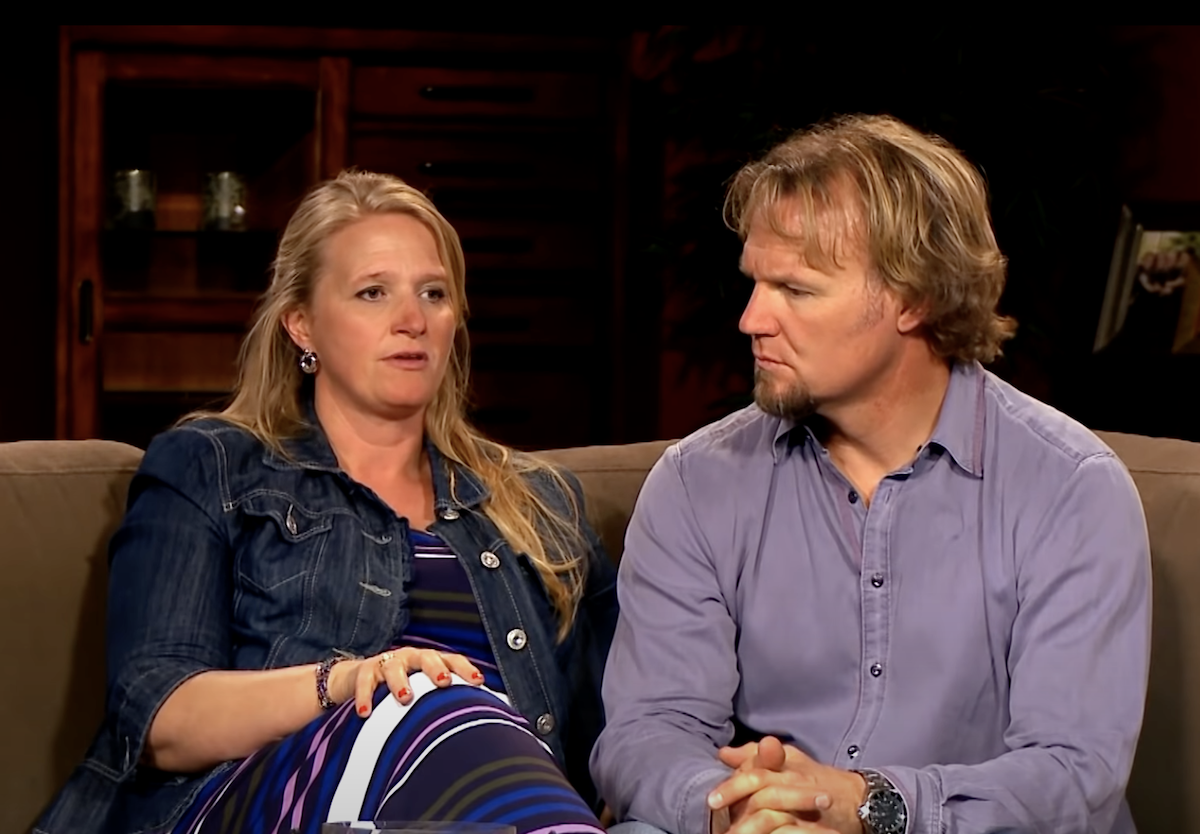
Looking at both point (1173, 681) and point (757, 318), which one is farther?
point (1173, 681)

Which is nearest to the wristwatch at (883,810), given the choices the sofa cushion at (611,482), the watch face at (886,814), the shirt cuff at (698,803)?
the watch face at (886,814)

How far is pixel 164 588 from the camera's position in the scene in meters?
1.96

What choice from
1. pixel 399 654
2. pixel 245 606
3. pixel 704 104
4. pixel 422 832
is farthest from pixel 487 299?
pixel 422 832

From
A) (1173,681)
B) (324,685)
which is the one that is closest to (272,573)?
(324,685)

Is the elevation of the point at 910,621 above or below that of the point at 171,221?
below

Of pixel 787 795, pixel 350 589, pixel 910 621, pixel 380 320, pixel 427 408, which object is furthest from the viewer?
pixel 427 408

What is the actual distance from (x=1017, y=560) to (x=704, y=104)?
8.39 feet

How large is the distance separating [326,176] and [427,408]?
223cm

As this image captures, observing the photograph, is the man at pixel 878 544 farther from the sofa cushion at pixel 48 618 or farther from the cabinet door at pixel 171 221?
the cabinet door at pixel 171 221

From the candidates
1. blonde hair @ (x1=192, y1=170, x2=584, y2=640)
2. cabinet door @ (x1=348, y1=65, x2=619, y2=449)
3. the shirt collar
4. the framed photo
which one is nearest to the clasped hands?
the shirt collar

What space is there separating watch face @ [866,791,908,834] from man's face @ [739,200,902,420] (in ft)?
1.40

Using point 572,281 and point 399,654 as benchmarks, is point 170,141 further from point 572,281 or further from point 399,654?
point 399,654

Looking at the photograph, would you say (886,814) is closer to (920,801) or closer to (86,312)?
(920,801)

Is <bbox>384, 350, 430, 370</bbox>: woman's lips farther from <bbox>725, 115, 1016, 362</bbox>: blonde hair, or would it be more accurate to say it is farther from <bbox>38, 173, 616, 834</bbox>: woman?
<bbox>725, 115, 1016, 362</bbox>: blonde hair
